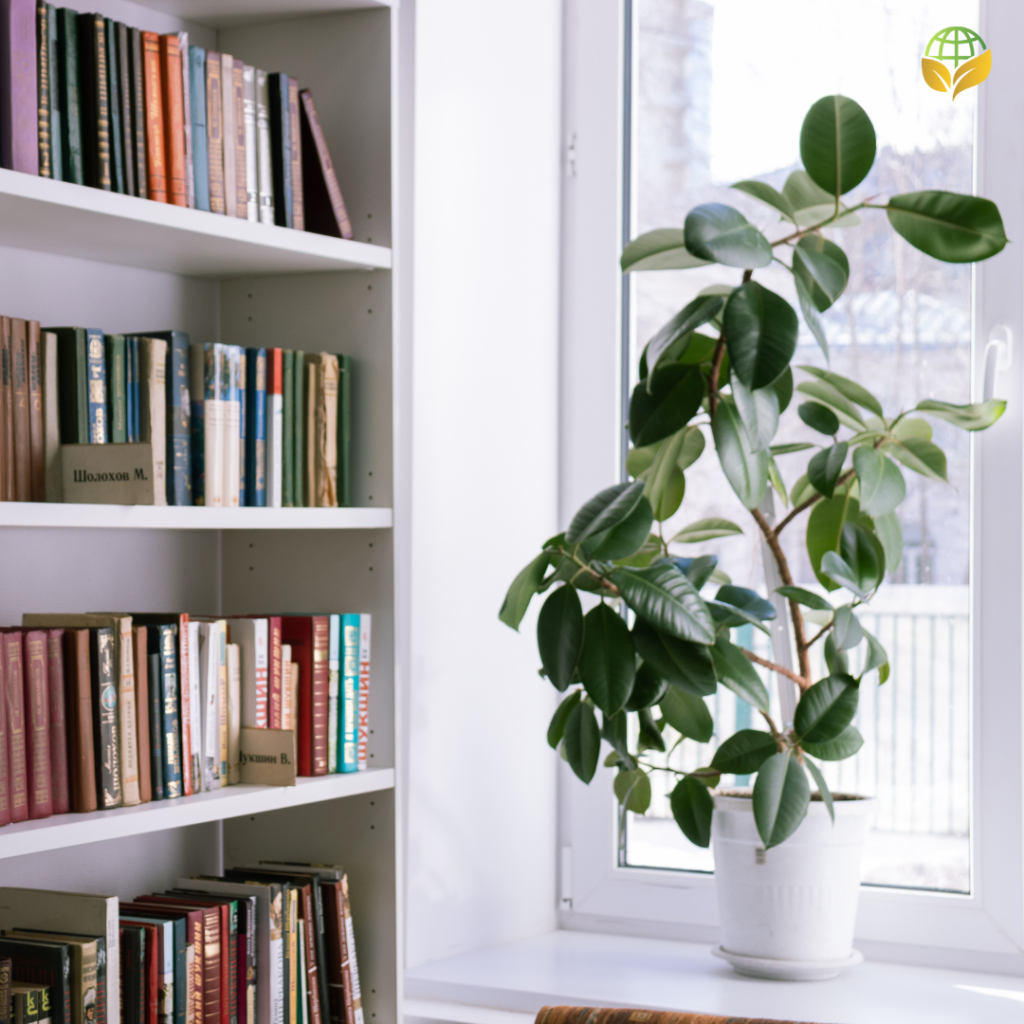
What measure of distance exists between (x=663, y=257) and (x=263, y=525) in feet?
2.34

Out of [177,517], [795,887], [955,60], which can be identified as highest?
[955,60]

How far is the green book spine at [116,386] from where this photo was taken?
5.60ft

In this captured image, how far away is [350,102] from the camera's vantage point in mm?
2027

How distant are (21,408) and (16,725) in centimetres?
37

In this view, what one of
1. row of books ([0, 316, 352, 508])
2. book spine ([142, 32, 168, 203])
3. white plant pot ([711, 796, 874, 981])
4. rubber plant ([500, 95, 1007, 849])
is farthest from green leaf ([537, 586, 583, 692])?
book spine ([142, 32, 168, 203])

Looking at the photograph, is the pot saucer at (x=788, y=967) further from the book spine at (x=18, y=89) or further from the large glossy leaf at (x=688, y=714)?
the book spine at (x=18, y=89)

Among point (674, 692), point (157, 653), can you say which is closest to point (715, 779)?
point (674, 692)

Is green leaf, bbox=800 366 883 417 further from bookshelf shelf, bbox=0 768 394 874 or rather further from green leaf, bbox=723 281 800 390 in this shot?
bookshelf shelf, bbox=0 768 394 874

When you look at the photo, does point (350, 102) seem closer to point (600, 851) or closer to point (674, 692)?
point (674, 692)

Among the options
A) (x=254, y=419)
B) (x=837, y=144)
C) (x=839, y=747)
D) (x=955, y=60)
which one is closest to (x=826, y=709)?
(x=839, y=747)

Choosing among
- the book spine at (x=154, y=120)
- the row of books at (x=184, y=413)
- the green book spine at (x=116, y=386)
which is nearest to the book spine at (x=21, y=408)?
the row of books at (x=184, y=413)

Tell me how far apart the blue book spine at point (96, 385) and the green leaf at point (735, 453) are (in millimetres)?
826

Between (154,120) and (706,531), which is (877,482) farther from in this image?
(154,120)

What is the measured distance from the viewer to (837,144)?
1804 mm
